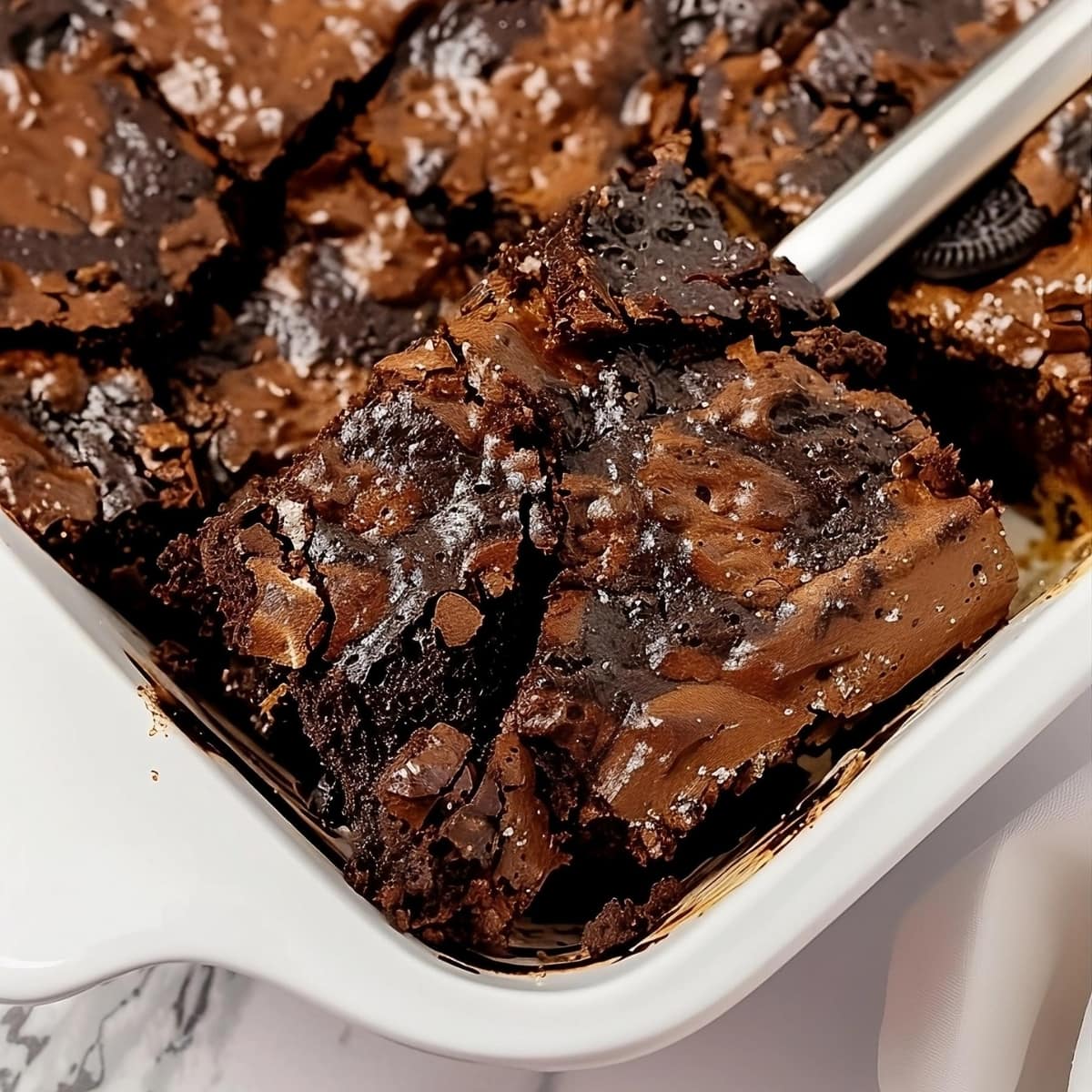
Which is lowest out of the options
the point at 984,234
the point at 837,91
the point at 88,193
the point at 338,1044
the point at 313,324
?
the point at 338,1044

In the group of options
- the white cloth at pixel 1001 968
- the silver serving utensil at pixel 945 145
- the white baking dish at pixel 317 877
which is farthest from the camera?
the silver serving utensil at pixel 945 145

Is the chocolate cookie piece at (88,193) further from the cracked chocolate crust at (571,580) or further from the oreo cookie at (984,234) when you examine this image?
the oreo cookie at (984,234)

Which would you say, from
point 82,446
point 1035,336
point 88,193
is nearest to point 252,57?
point 88,193

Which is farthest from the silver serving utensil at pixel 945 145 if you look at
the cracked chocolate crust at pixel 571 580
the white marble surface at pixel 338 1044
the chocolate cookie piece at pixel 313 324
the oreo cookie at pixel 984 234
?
the white marble surface at pixel 338 1044

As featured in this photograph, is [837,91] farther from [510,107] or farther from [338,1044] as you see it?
[338,1044]

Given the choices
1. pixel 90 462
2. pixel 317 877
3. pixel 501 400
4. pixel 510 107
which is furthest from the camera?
pixel 510 107

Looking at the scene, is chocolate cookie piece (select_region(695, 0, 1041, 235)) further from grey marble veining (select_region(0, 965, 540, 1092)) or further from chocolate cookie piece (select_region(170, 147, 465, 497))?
grey marble veining (select_region(0, 965, 540, 1092))
